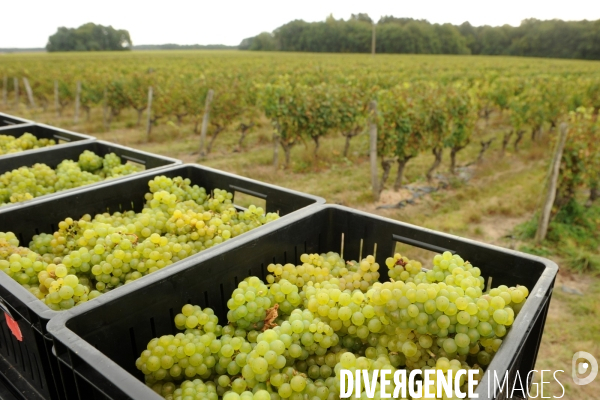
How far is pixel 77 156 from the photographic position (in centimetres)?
325

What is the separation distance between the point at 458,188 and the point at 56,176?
6.28 m

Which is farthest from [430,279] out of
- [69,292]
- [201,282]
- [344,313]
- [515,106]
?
[515,106]

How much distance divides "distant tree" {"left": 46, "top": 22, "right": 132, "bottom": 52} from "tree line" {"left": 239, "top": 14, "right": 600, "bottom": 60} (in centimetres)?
2957

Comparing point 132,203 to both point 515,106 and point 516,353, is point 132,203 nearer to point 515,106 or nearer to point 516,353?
point 516,353

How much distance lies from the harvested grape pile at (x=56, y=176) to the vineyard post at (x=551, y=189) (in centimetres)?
462

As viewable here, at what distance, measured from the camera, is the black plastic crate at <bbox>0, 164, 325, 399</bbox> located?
1262mm

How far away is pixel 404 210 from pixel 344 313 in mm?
5230

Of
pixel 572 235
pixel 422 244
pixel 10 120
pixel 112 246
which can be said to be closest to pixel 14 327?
pixel 112 246

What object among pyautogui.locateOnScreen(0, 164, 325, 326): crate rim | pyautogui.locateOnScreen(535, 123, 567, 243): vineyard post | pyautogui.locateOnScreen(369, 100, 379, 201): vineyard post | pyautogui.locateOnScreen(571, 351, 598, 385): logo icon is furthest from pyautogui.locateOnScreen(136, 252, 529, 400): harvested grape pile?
pyautogui.locateOnScreen(369, 100, 379, 201): vineyard post

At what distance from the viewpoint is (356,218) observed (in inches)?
Answer: 75.0

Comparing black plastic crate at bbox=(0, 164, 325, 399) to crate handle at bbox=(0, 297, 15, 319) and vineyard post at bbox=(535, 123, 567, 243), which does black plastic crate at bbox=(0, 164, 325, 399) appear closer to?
crate handle at bbox=(0, 297, 15, 319)

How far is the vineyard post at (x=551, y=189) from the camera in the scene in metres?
5.18

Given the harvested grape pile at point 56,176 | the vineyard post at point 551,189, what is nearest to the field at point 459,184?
the vineyard post at point 551,189

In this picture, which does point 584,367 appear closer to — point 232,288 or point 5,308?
point 232,288
